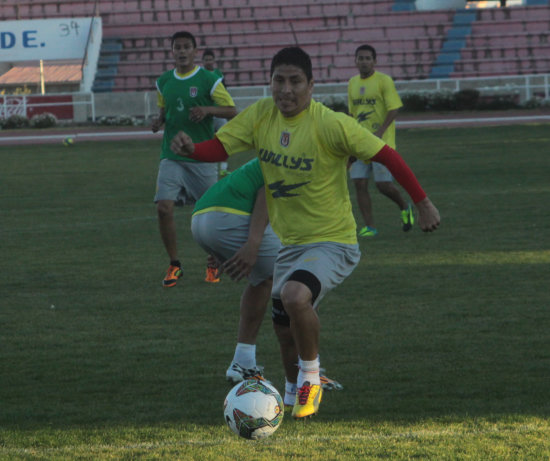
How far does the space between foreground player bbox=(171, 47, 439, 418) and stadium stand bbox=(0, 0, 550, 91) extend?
37.0m

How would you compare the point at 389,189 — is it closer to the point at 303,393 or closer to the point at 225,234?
the point at 225,234

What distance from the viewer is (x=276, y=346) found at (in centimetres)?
697

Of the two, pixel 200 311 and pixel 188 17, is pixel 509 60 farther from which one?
pixel 200 311

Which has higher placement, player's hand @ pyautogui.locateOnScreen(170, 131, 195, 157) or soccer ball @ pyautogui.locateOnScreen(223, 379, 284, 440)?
player's hand @ pyautogui.locateOnScreen(170, 131, 195, 157)

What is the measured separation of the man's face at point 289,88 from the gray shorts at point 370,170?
22.6 ft

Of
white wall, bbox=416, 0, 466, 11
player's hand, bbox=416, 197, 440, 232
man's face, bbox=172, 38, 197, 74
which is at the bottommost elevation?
player's hand, bbox=416, 197, 440, 232

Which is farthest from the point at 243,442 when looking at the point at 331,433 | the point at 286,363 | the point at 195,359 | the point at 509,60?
the point at 509,60

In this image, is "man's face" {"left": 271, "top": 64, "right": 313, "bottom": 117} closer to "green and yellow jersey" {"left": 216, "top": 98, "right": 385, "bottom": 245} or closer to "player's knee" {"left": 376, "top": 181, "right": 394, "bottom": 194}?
"green and yellow jersey" {"left": 216, "top": 98, "right": 385, "bottom": 245}

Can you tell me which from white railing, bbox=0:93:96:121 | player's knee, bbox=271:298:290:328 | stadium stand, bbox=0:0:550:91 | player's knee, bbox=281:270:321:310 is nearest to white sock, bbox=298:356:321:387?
player's knee, bbox=281:270:321:310

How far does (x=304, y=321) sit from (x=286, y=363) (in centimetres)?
60

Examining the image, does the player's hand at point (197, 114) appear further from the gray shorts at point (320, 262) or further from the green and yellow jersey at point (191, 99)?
the gray shorts at point (320, 262)

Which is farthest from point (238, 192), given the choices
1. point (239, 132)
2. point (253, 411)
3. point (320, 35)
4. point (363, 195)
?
point (320, 35)

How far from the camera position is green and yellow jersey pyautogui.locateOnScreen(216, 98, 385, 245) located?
5.29 meters

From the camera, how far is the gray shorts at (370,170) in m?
12.2
